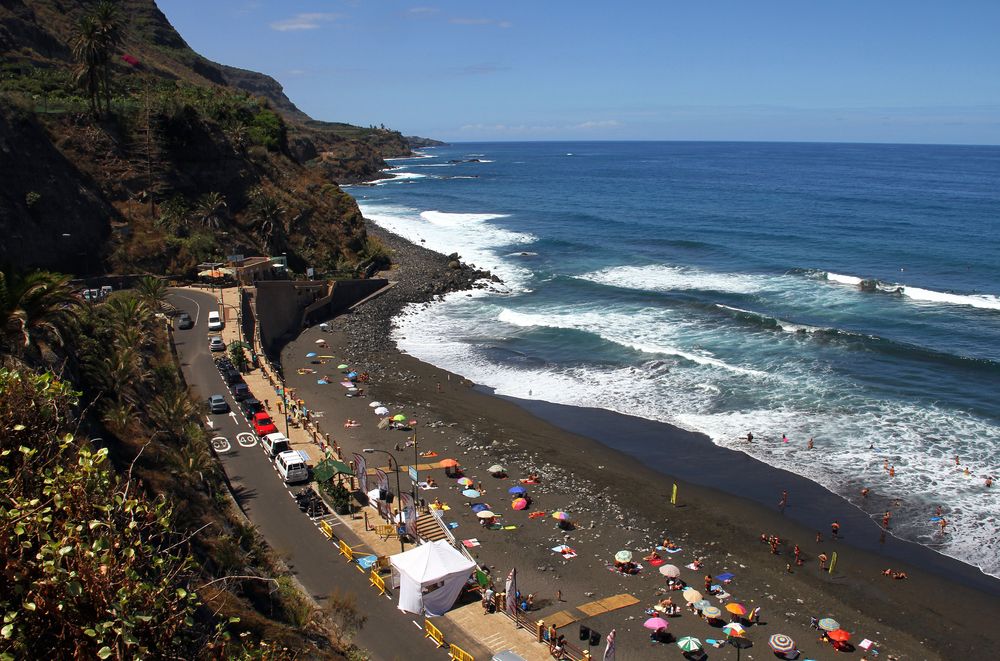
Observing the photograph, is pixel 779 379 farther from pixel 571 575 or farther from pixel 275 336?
pixel 275 336

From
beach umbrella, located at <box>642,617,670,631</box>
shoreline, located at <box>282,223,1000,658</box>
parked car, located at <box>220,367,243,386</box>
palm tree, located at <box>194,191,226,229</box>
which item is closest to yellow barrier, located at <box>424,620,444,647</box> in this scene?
shoreline, located at <box>282,223,1000,658</box>

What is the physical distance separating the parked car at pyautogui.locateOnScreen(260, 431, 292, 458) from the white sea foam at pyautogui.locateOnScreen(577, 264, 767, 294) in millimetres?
43661

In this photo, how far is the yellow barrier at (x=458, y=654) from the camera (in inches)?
790

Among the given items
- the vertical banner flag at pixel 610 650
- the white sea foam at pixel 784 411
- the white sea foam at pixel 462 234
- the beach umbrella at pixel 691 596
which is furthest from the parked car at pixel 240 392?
the white sea foam at pixel 462 234

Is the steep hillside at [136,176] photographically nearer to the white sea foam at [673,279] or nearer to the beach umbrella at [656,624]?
the white sea foam at [673,279]

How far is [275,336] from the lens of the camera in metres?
53.1

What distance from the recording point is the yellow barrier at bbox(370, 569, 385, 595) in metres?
23.2

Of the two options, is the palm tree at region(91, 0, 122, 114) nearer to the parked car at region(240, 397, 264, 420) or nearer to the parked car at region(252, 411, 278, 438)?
the parked car at region(240, 397, 264, 420)

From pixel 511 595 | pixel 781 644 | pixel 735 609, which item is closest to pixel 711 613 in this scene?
pixel 735 609

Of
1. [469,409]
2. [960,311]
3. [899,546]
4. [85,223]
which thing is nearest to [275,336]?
[85,223]

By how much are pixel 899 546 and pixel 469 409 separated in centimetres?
2337

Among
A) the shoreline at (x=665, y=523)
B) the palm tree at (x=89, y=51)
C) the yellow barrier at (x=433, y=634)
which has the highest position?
the palm tree at (x=89, y=51)

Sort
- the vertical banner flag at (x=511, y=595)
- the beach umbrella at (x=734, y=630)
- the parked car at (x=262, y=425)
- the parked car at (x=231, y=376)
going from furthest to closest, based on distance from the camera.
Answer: the parked car at (x=231, y=376) < the parked car at (x=262, y=425) < the vertical banner flag at (x=511, y=595) < the beach umbrella at (x=734, y=630)

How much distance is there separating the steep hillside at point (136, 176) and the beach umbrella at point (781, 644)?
42.5m
